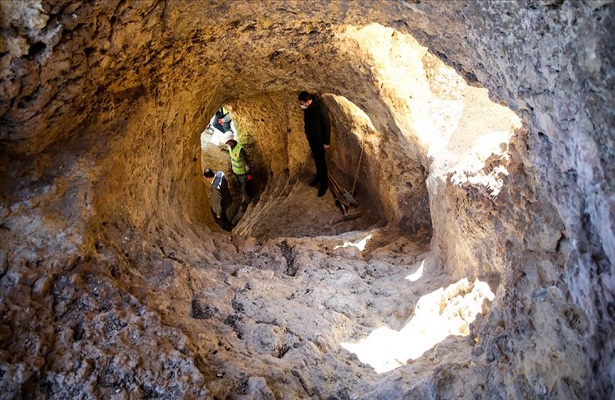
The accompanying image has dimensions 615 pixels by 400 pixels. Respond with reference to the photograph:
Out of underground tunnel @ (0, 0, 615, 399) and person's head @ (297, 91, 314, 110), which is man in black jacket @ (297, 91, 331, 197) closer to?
person's head @ (297, 91, 314, 110)

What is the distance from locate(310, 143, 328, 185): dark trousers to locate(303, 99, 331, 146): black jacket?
0.05 m

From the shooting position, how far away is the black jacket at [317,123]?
5961mm

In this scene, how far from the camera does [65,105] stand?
248 cm

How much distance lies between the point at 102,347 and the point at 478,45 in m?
2.11

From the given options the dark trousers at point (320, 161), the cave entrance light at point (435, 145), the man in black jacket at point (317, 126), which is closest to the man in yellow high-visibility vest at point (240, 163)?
the dark trousers at point (320, 161)

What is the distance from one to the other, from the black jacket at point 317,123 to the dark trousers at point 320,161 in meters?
0.05

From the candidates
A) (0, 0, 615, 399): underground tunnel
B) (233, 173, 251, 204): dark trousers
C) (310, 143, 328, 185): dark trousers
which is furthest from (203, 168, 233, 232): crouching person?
(0, 0, 615, 399): underground tunnel

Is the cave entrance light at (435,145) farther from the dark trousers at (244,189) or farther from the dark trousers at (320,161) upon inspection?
the dark trousers at (244,189)

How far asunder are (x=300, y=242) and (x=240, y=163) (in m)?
3.69

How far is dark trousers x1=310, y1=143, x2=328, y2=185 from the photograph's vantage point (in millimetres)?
6303

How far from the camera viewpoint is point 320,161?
6488 mm

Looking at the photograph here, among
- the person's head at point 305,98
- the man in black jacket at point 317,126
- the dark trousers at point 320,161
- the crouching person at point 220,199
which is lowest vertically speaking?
the crouching person at point 220,199

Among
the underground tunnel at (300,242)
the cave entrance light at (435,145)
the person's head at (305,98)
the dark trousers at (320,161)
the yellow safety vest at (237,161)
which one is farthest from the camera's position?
the yellow safety vest at (237,161)

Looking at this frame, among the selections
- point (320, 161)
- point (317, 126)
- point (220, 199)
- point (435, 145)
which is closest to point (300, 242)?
point (435, 145)
